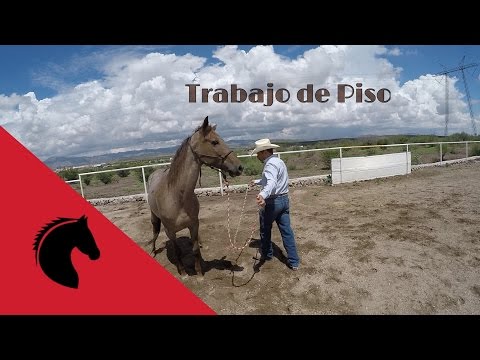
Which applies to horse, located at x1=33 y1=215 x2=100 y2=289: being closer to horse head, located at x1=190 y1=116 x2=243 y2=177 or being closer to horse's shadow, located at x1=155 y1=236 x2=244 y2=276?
horse head, located at x1=190 y1=116 x2=243 y2=177

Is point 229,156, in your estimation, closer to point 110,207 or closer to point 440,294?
point 440,294

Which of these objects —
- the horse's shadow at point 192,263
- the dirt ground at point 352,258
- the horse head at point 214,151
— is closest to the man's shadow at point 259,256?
the dirt ground at point 352,258

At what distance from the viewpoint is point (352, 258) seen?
4168mm

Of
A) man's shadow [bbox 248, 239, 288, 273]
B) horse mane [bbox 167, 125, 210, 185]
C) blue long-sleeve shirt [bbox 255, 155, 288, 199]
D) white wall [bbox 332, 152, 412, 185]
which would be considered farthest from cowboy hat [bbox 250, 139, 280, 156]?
white wall [bbox 332, 152, 412, 185]

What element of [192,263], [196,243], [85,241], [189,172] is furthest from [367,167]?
[85,241]

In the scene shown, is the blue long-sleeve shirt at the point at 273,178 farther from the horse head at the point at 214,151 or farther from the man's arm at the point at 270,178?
the horse head at the point at 214,151

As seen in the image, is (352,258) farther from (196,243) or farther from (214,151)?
(214,151)

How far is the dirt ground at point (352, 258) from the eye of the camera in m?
3.17

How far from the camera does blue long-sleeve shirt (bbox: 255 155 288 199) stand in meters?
3.52

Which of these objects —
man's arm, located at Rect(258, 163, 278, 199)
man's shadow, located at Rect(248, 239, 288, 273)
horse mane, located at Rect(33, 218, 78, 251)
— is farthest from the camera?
man's shadow, located at Rect(248, 239, 288, 273)

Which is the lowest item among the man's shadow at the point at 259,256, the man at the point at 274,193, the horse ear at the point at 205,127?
the man's shadow at the point at 259,256

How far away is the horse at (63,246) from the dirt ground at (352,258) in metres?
1.59

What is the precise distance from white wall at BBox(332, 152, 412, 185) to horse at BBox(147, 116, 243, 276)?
23.0ft
